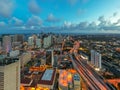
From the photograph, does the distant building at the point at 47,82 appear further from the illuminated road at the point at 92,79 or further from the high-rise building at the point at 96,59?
the high-rise building at the point at 96,59

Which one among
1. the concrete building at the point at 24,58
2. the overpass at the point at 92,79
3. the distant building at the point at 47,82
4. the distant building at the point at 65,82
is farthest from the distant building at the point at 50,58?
the distant building at the point at 65,82

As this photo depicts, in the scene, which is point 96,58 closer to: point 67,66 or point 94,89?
point 67,66

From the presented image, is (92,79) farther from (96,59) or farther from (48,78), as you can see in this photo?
(96,59)

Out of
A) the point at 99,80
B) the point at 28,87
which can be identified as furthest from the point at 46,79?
the point at 99,80

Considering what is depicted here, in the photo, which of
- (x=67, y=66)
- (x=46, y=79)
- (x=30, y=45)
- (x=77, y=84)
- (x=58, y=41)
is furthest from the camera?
(x=58, y=41)

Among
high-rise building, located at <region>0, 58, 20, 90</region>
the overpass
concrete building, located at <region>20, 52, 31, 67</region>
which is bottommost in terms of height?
the overpass

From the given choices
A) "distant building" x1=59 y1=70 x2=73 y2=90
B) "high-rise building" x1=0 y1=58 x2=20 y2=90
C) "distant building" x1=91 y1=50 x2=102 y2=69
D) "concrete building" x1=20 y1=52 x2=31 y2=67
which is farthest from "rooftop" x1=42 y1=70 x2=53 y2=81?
"high-rise building" x1=0 y1=58 x2=20 y2=90

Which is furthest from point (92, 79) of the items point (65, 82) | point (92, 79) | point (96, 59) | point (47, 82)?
point (96, 59)

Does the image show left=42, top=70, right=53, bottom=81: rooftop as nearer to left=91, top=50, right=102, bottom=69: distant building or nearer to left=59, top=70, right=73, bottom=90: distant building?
left=59, top=70, right=73, bottom=90: distant building
